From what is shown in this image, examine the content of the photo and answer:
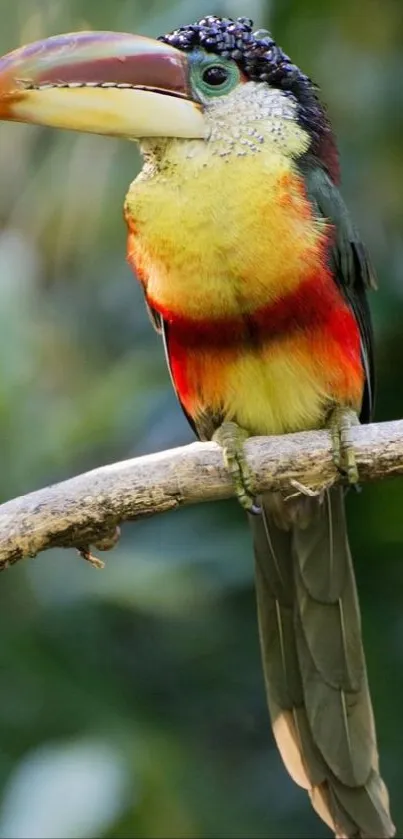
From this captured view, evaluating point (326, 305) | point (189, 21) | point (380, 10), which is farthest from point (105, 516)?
point (380, 10)

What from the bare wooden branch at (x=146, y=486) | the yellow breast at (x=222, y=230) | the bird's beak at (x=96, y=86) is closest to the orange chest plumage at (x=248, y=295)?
the yellow breast at (x=222, y=230)

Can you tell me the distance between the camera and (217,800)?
10.3 feet

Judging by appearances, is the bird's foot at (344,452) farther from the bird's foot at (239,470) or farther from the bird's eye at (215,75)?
the bird's eye at (215,75)

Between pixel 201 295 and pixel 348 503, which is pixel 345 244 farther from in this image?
pixel 348 503

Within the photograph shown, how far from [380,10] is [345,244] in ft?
2.70

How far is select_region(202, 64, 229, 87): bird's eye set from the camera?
9.01 ft

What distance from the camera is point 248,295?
2.69 meters

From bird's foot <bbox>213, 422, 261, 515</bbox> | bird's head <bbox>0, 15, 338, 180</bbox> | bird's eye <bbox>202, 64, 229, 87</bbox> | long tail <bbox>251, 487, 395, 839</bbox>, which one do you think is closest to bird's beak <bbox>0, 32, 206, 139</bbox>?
bird's head <bbox>0, 15, 338, 180</bbox>

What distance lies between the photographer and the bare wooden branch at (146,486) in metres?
2.55

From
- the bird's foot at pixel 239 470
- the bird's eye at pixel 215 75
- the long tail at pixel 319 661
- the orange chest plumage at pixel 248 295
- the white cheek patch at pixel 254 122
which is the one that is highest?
the bird's eye at pixel 215 75

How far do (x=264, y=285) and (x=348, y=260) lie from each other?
0.29m

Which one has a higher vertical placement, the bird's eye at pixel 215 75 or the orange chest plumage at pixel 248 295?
the bird's eye at pixel 215 75

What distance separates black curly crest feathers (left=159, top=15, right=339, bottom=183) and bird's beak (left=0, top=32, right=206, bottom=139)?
0.33 ft

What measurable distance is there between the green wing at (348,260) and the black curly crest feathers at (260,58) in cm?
9
